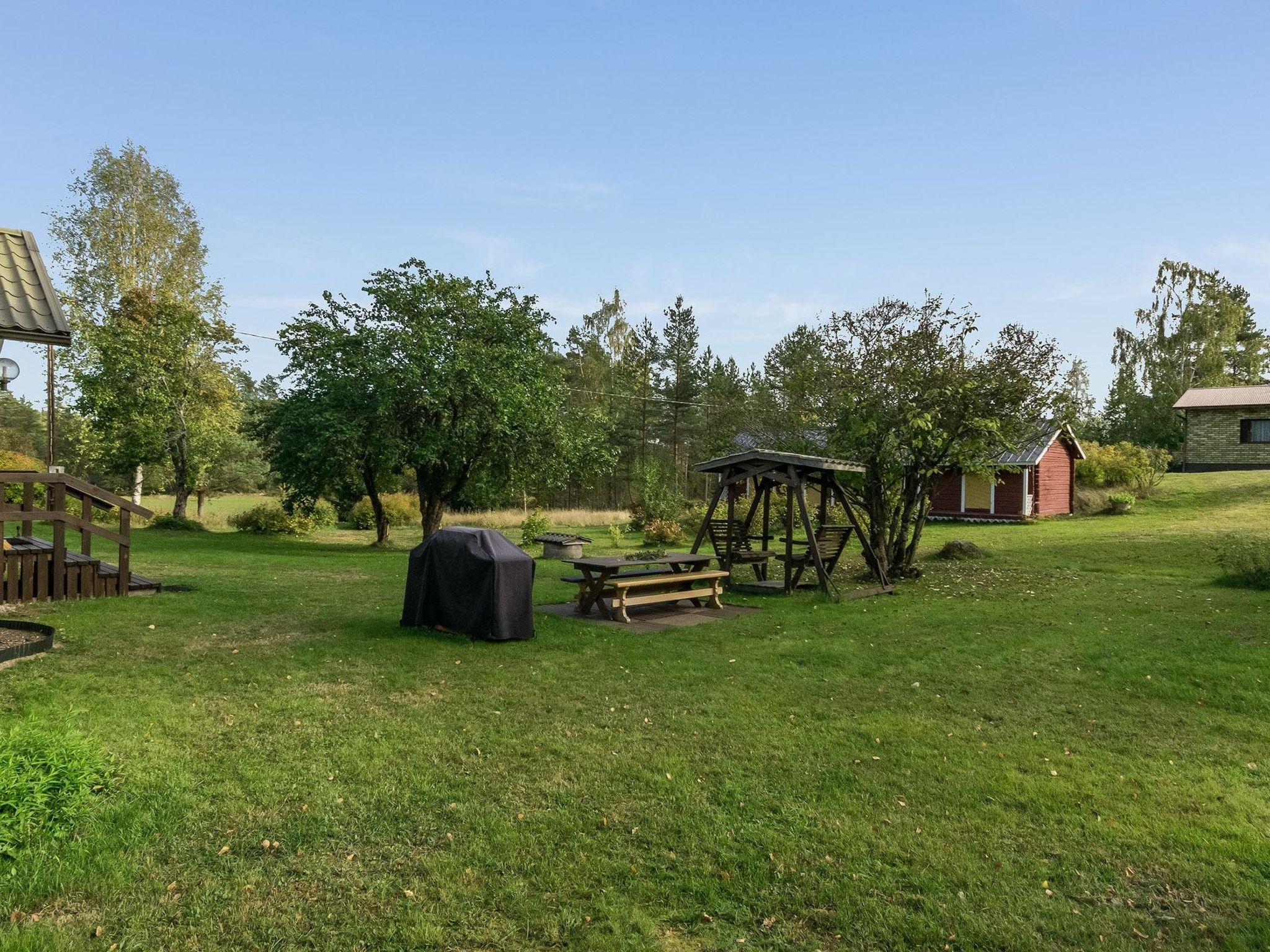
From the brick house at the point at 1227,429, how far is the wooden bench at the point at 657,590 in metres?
32.3

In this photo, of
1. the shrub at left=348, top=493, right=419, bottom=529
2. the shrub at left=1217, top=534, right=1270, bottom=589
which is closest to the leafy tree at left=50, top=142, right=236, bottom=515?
the shrub at left=348, top=493, right=419, bottom=529

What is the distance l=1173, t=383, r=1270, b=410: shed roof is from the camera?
113 feet

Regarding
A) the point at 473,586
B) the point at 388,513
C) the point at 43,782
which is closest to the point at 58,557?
the point at 473,586

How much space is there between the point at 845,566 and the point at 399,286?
546 inches

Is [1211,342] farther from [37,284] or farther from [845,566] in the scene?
Answer: [37,284]

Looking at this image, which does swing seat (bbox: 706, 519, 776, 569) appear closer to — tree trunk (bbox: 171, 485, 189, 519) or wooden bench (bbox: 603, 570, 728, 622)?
wooden bench (bbox: 603, 570, 728, 622)

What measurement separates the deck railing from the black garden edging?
1.77 m

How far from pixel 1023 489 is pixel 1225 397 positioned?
14570 millimetres

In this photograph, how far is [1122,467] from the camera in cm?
3017

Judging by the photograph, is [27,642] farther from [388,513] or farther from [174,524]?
[388,513]

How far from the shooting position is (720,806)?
174 inches

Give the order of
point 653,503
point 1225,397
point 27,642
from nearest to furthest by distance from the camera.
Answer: point 27,642 < point 653,503 < point 1225,397

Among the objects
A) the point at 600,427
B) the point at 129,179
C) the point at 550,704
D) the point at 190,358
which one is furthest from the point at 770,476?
the point at 129,179

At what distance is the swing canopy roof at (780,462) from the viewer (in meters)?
12.4
